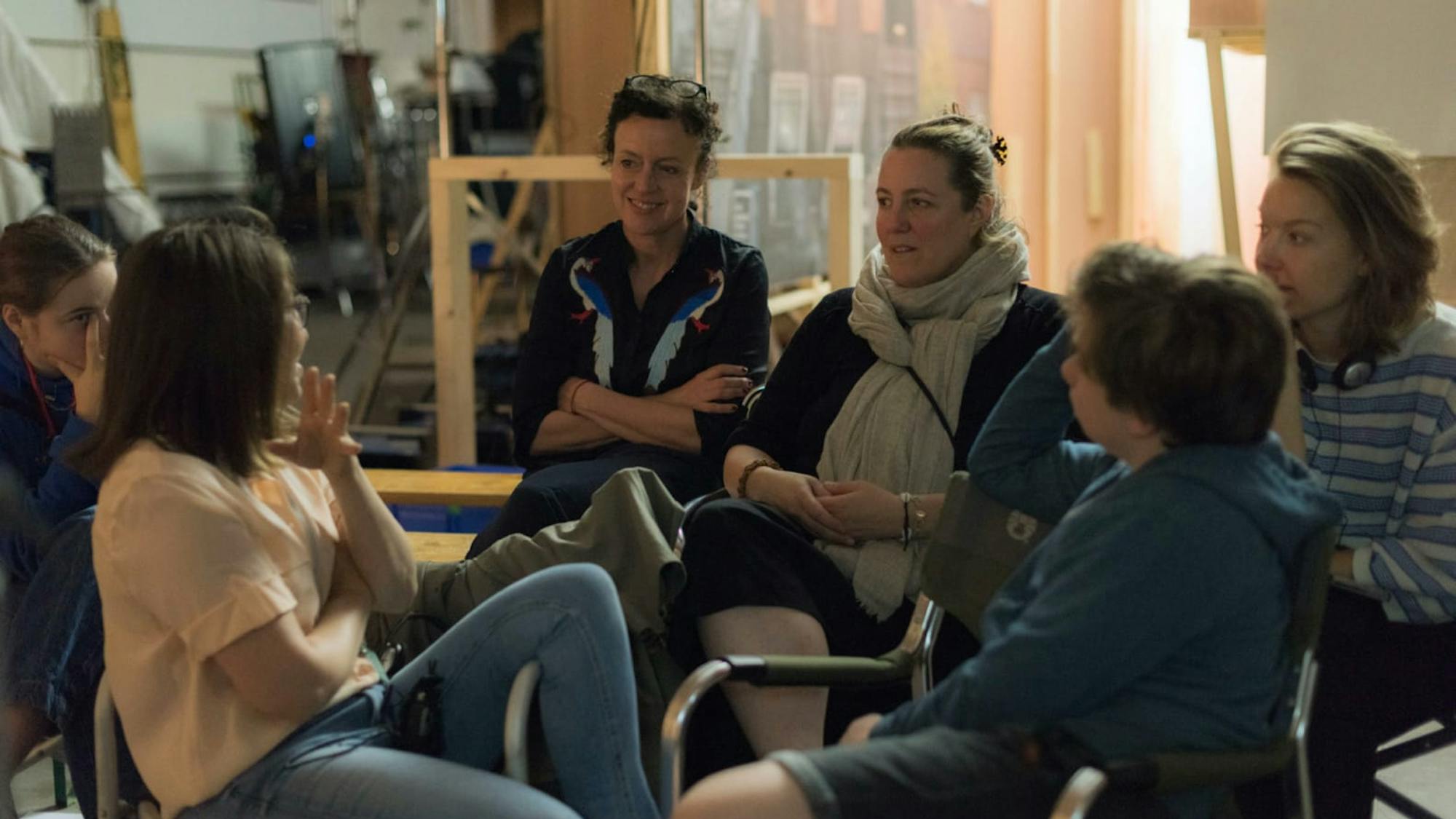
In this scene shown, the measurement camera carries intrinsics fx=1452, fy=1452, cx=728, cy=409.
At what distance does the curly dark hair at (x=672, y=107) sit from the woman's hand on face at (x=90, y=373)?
39.3 inches

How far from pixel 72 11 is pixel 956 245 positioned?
579 cm

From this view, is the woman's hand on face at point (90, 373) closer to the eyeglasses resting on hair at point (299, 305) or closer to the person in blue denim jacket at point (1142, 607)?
the eyeglasses resting on hair at point (299, 305)

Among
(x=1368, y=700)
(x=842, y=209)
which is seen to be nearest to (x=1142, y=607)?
(x=1368, y=700)

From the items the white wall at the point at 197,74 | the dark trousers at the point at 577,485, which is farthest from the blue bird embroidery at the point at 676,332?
the white wall at the point at 197,74

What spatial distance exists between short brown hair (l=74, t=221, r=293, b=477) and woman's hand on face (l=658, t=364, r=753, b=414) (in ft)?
3.56

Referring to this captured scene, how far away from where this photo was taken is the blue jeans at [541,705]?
1.62 metres

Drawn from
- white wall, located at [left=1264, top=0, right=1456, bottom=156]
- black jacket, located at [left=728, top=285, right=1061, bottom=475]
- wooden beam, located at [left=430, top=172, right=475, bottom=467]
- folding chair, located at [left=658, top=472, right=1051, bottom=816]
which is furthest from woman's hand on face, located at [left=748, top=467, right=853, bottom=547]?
wooden beam, located at [left=430, top=172, right=475, bottom=467]

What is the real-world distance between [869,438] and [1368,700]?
793 millimetres

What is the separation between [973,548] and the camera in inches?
72.5

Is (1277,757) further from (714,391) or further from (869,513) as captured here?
(714,391)

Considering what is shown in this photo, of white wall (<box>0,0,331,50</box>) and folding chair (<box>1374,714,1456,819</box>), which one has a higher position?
white wall (<box>0,0,331,50</box>)

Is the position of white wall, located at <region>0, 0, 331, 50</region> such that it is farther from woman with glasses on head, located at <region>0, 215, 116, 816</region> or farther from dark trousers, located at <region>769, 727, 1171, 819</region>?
dark trousers, located at <region>769, 727, 1171, 819</region>

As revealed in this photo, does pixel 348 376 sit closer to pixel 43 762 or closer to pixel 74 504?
pixel 43 762

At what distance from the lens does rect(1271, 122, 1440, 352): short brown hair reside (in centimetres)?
190
